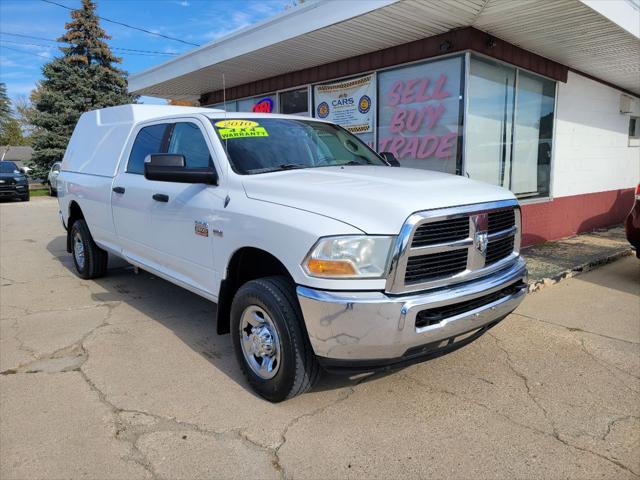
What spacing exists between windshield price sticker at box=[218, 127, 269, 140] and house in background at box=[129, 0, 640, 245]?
277cm

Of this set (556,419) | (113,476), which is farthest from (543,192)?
(113,476)

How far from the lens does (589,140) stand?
1017 centimetres

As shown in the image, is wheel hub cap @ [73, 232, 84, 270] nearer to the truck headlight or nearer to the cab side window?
the cab side window

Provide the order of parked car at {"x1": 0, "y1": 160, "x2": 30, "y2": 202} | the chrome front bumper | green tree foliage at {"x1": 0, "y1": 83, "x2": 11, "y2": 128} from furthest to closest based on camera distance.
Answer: green tree foliage at {"x1": 0, "y1": 83, "x2": 11, "y2": 128} < parked car at {"x1": 0, "y1": 160, "x2": 30, "y2": 202} < the chrome front bumper

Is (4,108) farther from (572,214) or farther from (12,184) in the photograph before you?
(572,214)

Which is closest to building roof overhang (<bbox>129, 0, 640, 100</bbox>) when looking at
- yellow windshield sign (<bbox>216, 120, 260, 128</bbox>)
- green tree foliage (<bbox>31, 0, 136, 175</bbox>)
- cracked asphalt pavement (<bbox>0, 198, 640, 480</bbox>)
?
yellow windshield sign (<bbox>216, 120, 260, 128</bbox>)

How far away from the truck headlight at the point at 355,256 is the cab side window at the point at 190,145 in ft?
5.17

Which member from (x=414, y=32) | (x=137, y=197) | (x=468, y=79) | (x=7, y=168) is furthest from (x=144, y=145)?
(x=7, y=168)

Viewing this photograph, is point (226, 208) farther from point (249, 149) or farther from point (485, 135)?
point (485, 135)

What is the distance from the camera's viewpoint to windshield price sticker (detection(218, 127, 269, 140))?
3859mm

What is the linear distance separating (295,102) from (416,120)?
3.09 meters

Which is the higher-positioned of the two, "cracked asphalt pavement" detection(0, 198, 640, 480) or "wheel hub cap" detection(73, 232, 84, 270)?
"wheel hub cap" detection(73, 232, 84, 270)

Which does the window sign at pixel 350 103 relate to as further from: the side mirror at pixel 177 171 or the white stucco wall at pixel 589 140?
the side mirror at pixel 177 171

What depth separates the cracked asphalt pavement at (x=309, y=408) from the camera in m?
2.63
